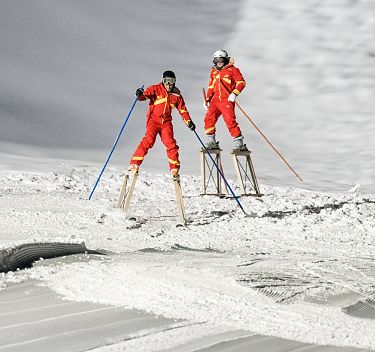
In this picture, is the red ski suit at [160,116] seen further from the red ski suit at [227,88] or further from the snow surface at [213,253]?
the red ski suit at [227,88]

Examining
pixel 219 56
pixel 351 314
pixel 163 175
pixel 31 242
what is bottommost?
pixel 351 314

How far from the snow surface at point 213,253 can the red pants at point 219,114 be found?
120 centimetres

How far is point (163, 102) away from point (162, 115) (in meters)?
0.16

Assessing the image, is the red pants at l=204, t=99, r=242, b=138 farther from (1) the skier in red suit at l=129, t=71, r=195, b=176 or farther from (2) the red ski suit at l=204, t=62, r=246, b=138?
(1) the skier in red suit at l=129, t=71, r=195, b=176

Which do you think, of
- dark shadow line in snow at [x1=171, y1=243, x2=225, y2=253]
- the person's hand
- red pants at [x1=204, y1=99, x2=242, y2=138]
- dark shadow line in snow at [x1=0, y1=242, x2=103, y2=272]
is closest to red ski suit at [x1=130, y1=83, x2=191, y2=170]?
the person's hand

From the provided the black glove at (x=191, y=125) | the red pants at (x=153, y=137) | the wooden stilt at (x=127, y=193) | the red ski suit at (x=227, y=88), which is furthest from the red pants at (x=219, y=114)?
the wooden stilt at (x=127, y=193)

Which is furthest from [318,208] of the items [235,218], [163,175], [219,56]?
[163,175]

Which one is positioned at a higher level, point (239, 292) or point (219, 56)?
point (219, 56)

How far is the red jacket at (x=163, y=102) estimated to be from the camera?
6.62 m

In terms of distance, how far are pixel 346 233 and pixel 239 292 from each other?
4265mm

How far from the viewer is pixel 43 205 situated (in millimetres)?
6949

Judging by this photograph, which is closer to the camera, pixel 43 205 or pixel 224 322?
pixel 224 322

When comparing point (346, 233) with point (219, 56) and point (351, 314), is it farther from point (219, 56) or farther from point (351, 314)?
point (351, 314)

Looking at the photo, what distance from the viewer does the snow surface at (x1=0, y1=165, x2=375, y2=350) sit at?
2.29 m
